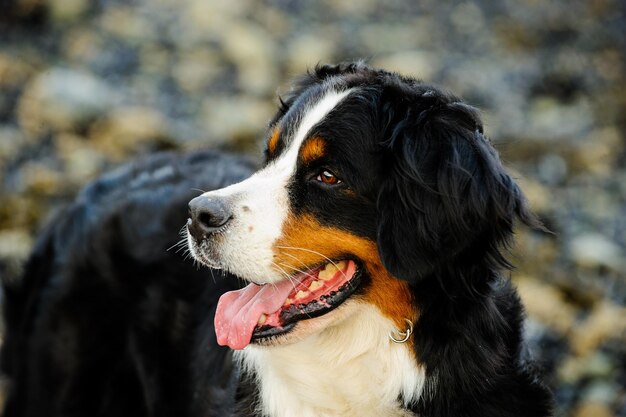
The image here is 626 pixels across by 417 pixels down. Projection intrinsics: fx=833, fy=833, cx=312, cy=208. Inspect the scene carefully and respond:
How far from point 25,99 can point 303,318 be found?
564 cm

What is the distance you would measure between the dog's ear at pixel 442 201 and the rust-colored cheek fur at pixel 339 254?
0.10 metres

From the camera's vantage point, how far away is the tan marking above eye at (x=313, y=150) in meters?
2.99

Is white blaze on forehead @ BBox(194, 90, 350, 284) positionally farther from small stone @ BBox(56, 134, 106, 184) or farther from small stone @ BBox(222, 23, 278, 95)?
small stone @ BBox(222, 23, 278, 95)

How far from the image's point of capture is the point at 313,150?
3.00 m

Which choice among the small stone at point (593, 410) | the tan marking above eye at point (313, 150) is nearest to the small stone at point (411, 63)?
the small stone at point (593, 410)

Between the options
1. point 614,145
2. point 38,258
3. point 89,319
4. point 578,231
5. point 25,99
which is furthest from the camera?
point 614,145

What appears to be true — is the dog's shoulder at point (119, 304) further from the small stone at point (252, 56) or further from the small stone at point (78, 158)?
the small stone at point (252, 56)

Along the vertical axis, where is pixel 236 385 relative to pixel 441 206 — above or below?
below

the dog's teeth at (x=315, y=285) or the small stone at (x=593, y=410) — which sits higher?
the dog's teeth at (x=315, y=285)

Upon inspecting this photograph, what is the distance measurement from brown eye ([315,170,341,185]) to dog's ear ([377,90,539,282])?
17 cm

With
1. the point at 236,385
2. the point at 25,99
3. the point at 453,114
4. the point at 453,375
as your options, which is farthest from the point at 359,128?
the point at 25,99

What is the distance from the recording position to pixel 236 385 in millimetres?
3354

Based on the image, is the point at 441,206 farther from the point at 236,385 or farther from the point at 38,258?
the point at 38,258

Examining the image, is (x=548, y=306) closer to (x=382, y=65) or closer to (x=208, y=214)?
(x=208, y=214)
